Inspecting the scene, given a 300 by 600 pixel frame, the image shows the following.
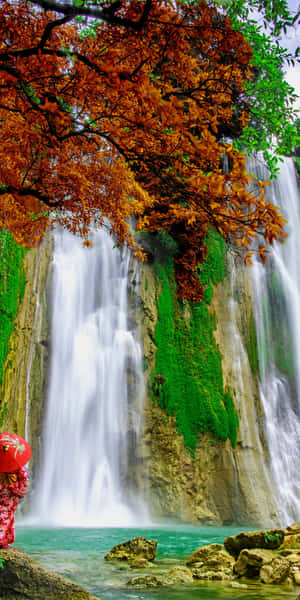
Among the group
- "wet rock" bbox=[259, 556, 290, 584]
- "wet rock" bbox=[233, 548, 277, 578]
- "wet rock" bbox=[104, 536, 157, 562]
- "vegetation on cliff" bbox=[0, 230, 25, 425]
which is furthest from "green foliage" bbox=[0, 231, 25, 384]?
"wet rock" bbox=[259, 556, 290, 584]

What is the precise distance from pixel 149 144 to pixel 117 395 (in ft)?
30.3

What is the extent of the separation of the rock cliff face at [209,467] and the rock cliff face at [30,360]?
311cm

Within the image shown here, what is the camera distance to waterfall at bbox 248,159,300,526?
12.9 meters

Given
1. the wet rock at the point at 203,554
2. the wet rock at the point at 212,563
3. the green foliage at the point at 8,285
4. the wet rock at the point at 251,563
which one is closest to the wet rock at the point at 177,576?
the wet rock at the point at 212,563

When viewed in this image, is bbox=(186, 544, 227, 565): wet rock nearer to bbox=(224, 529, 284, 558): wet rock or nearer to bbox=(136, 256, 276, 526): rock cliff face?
bbox=(224, 529, 284, 558): wet rock

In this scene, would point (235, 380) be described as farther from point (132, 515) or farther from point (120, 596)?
point (120, 596)

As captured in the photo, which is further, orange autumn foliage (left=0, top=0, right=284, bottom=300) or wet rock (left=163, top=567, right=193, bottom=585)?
wet rock (left=163, top=567, right=193, bottom=585)

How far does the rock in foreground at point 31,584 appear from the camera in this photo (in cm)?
322

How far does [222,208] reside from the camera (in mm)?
4676

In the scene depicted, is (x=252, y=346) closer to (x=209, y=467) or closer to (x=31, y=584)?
(x=209, y=467)

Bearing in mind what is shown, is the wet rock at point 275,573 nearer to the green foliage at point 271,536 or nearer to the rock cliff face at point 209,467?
the green foliage at point 271,536

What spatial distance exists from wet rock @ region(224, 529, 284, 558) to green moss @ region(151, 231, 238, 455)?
6572 millimetres

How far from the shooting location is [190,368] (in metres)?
13.4

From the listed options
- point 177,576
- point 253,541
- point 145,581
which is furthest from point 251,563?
point 145,581
